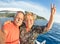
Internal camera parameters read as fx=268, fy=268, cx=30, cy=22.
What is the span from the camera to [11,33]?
8.57ft

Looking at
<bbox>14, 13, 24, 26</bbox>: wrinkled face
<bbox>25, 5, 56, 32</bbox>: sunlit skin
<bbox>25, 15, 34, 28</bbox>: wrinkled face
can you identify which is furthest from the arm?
<bbox>14, 13, 24, 26</bbox>: wrinkled face

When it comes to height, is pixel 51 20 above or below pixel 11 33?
above

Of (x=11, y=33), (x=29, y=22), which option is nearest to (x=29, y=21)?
(x=29, y=22)

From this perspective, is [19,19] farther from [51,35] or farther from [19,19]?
[51,35]

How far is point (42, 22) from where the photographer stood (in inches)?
101

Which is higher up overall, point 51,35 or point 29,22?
point 29,22

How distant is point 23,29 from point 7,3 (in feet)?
1.01

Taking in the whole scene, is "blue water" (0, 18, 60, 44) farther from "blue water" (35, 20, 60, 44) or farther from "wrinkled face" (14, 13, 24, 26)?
"wrinkled face" (14, 13, 24, 26)

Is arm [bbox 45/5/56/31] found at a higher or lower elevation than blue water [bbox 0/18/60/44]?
higher

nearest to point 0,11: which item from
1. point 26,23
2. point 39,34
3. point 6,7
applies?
point 6,7

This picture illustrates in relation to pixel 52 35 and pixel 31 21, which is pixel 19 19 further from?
pixel 52 35

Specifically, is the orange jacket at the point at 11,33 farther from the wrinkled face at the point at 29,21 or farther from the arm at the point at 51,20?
the arm at the point at 51,20

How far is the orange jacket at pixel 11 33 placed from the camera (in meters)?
2.61

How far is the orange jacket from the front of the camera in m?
2.61
